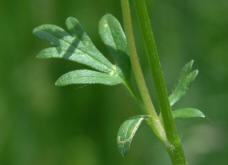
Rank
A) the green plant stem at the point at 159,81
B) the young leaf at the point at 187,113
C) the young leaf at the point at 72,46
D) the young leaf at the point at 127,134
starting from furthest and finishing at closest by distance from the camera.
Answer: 1. the young leaf at the point at 72,46
2. the young leaf at the point at 187,113
3. the young leaf at the point at 127,134
4. the green plant stem at the point at 159,81

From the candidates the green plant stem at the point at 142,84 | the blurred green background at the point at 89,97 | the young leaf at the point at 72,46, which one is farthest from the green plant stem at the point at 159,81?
the blurred green background at the point at 89,97

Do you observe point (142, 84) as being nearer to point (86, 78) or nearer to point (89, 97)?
point (86, 78)

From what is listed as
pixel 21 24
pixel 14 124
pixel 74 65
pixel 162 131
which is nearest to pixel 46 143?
pixel 14 124

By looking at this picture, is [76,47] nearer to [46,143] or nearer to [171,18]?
[46,143]

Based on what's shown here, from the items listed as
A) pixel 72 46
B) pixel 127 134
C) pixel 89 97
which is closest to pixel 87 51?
pixel 72 46

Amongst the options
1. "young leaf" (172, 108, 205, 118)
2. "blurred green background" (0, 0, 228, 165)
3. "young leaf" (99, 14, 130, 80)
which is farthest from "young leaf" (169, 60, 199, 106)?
"blurred green background" (0, 0, 228, 165)

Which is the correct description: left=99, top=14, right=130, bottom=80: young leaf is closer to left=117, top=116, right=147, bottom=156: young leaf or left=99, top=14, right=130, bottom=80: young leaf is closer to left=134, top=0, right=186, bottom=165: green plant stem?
left=117, top=116, right=147, bottom=156: young leaf

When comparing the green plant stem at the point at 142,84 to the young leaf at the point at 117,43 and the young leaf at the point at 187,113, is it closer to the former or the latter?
the young leaf at the point at 187,113
